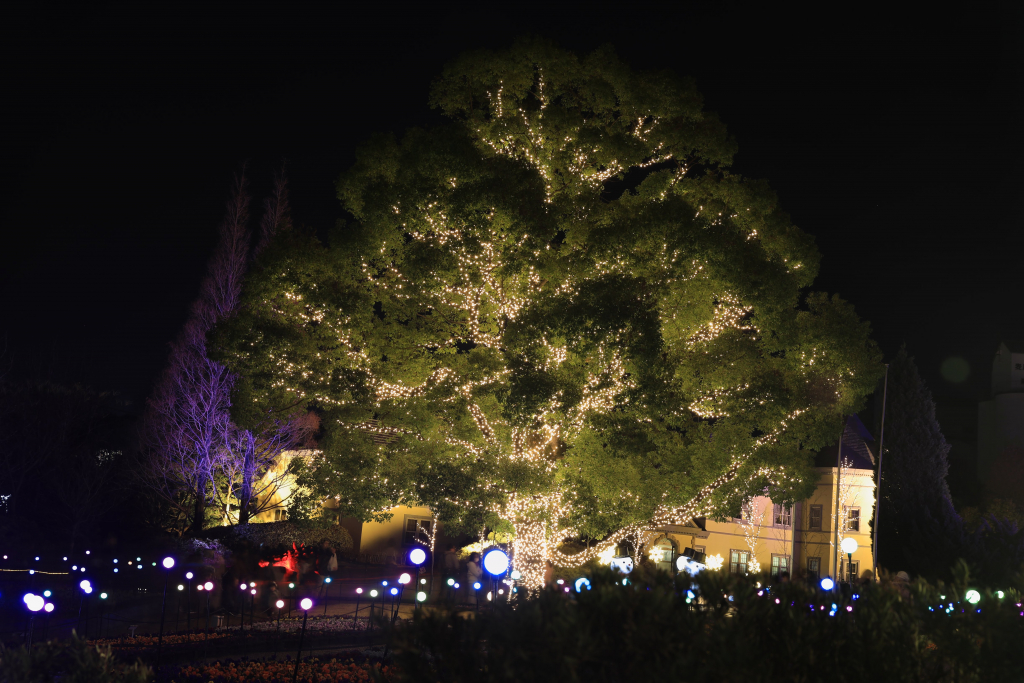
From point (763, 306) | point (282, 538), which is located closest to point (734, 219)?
point (763, 306)

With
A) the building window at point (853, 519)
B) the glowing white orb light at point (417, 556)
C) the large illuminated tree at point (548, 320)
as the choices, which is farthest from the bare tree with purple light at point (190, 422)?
the building window at point (853, 519)

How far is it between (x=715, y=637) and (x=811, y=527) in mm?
34220

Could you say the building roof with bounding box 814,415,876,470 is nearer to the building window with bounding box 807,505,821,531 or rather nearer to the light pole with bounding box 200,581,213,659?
the building window with bounding box 807,505,821,531

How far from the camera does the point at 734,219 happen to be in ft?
47.5

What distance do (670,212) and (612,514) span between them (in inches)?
222

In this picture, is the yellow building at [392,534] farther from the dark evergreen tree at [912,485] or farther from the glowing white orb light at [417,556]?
the glowing white orb light at [417,556]

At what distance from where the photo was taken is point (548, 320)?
13047 mm

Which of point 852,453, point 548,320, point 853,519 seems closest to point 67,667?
point 548,320

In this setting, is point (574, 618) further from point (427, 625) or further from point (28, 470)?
point (28, 470)

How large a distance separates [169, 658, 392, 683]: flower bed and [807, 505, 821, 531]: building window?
28.3m

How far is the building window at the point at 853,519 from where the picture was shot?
1399 inches

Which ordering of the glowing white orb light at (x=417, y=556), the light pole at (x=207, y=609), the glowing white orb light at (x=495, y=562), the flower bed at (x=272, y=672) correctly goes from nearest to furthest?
the glowing white orb light at (x=495, y=562) < the flower bed at (x=272, y=672) < the glowing white orb light at (x=417, y=556) < the light pole at (x=207, y=609)

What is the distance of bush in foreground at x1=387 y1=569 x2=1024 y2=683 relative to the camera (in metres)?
4.61

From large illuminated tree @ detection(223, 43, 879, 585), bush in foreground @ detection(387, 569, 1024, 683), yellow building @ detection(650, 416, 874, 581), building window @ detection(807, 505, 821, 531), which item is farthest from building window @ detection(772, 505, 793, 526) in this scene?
bush in foreground @ detection(387, 569, 1024, 683)
